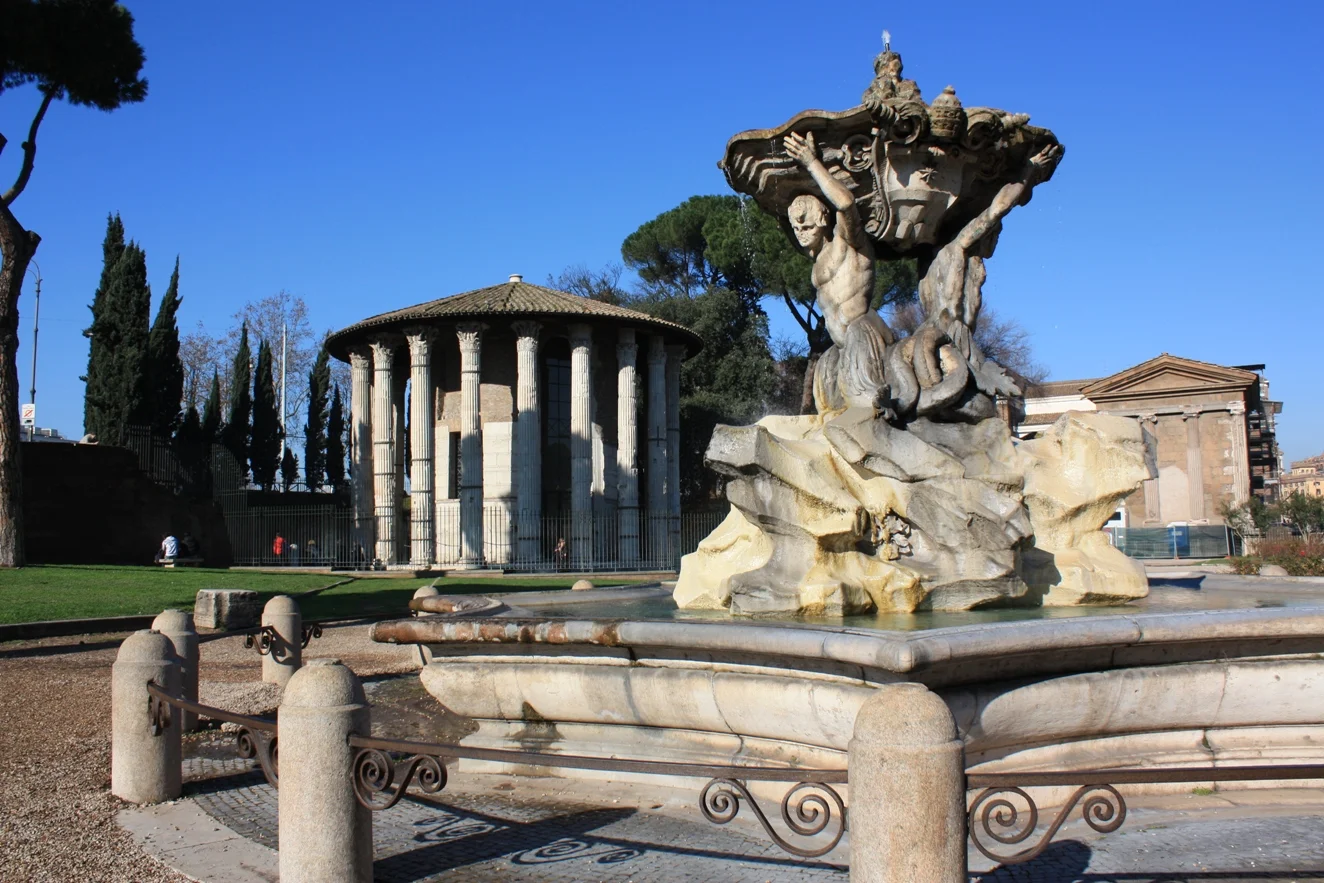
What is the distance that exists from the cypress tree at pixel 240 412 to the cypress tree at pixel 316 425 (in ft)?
14.7

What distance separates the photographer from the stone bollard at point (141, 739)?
496 cm

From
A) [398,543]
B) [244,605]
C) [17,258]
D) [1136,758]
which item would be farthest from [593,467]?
[1136,758]

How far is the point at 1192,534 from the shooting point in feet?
103

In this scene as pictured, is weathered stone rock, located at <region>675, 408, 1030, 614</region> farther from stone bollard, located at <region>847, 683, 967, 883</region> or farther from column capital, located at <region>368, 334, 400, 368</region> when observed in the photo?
column capital, located at <region>368, 334, 400, 368</region>

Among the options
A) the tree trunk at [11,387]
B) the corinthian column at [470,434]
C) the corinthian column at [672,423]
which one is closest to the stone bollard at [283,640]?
the tree trunk at [11,387]

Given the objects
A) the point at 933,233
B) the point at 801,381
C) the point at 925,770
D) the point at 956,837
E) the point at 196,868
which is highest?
the point at 801,381

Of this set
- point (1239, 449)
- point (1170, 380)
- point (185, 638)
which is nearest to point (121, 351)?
point (185, 638)

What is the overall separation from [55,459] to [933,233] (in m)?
24.2

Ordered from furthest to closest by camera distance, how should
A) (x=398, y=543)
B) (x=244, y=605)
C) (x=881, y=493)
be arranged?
(x=398, y=543) < (x=244, y=605) < (x=881, y=493)

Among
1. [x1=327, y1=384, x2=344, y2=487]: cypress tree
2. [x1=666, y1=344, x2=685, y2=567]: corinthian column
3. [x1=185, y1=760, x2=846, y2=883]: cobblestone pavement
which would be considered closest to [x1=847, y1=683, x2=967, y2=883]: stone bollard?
[x1=185, y1=760, x2=846, y2=883]: cobblestone pavement

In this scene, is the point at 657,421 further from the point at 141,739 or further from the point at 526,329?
the point at 141,739

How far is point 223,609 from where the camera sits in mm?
13273

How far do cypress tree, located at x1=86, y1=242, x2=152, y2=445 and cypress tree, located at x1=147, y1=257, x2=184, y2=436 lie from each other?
0.39 metres

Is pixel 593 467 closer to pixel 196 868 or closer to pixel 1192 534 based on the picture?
pixel 1192 534
